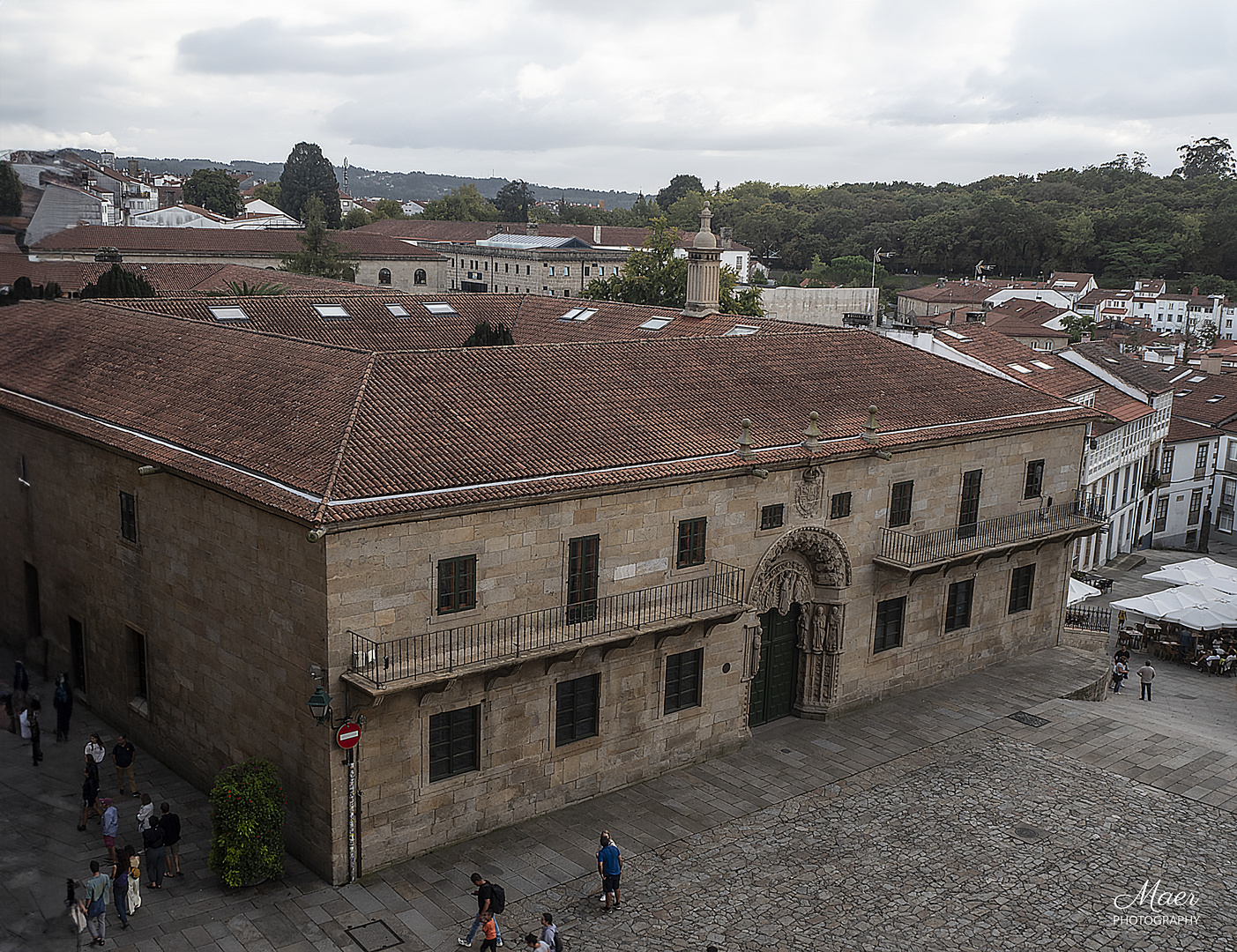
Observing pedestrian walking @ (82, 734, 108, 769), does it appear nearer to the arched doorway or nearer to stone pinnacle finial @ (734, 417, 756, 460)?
the arched doorway

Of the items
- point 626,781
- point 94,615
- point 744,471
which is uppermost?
point 744,471

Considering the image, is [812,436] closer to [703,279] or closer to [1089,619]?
[703,279]

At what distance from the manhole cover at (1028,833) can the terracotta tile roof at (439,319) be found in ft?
56.5

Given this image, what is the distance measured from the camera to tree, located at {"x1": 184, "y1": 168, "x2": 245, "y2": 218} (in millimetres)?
162000

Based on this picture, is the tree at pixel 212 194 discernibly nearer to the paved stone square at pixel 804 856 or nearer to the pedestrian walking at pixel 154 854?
the paved stone square at pixel 804 856

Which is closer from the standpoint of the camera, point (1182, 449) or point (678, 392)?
point (678, 392)

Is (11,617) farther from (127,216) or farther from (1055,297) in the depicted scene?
(1055,297)

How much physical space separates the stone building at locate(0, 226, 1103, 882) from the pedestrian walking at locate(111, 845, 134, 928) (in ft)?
10.4

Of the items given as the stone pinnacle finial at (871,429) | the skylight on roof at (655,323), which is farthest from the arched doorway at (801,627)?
the skylight on roof at (655,323)

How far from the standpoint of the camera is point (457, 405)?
2414cm

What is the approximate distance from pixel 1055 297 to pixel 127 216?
99592 mm

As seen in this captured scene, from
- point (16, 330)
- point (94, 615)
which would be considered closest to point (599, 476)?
point (94, 615)

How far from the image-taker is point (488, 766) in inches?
879

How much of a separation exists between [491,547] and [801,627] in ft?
33.7
